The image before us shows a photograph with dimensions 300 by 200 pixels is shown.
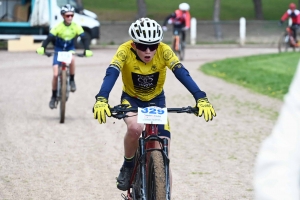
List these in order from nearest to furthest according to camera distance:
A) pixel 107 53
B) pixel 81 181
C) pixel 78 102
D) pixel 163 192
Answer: pixel 163 192 < pixel 81 181 < pixel 78 102 < pixel 107 53

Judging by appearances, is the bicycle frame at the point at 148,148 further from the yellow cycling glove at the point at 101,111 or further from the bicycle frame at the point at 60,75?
the bicycle frame at the point at 60,75

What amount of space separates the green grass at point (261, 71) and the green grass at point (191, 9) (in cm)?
2791

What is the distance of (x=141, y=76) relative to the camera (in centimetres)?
583

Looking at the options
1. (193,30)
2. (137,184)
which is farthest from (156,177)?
(193,30)

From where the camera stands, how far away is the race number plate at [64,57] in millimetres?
11820

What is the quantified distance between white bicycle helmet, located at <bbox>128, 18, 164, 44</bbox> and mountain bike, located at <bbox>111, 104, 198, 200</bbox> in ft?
1.56

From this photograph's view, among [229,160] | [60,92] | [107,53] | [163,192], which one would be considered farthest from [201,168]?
[107,53]

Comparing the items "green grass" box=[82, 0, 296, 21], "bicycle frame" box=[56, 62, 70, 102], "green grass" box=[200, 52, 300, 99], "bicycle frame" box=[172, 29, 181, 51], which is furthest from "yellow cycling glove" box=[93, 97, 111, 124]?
"green grass" box=[82, 0, 296, 21]

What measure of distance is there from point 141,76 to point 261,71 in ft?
49.8

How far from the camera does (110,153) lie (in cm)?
904

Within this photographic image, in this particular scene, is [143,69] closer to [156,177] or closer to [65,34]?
[156,177]

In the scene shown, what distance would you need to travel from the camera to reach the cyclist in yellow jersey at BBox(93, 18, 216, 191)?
5527mm

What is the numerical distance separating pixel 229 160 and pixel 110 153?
135 centimetres

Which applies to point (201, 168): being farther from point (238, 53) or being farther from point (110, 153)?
point (238, 53)
